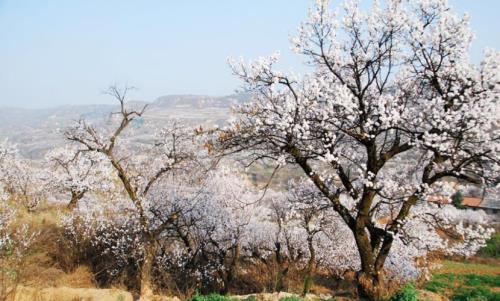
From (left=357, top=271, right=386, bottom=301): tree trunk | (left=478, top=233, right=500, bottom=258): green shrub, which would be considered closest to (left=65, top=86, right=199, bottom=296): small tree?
(left=357, top=271, right=386, bottom=301): tree trunk

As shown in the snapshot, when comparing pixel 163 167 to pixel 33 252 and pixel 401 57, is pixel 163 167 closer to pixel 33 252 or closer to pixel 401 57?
pixel 33 252

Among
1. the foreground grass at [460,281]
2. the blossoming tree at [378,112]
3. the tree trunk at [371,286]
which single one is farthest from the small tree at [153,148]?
the foreground grass at [460,281]

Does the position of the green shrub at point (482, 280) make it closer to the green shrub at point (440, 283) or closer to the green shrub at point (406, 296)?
the green shrub at point (440, 283)

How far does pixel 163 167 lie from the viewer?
20484mm

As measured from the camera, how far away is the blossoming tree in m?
12.7

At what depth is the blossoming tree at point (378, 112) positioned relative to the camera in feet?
41.6

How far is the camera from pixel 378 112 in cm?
1291

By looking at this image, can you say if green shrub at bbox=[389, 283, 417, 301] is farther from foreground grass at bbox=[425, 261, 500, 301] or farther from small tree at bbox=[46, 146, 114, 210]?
foreground grass at bbox=[425, 261, 500, 301]

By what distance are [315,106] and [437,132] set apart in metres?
3.63

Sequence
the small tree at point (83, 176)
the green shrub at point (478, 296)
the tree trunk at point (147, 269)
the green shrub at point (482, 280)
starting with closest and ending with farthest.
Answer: the tree trunk at point (147, 269)
the green shrub at point (478, 296)
the small tree at point (83, 176)
the green shrub at point (482, 280)

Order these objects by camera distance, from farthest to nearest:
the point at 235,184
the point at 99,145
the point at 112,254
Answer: the point at 235,184 → the point at 112,254 → the point at 99,145

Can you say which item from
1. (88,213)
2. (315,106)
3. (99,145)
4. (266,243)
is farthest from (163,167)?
(266,243)

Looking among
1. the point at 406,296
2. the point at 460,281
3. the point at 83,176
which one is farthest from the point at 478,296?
the point at 83,176

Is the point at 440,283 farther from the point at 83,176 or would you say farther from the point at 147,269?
the point at 83,176
